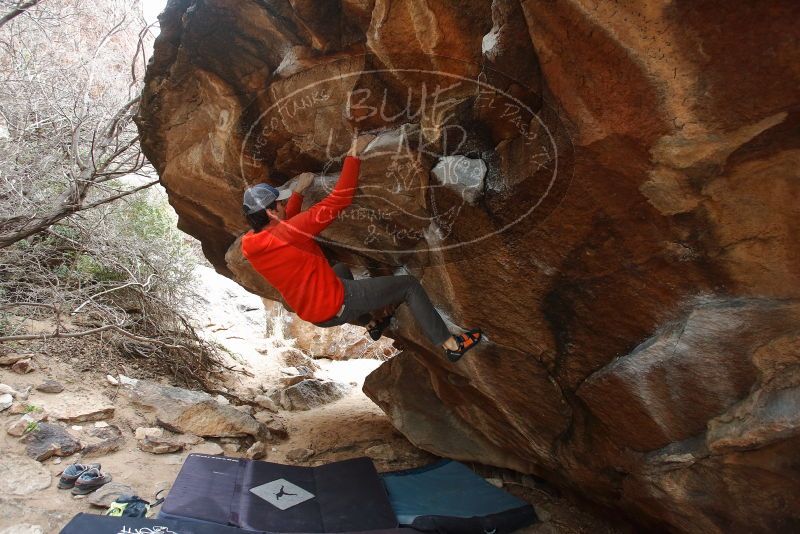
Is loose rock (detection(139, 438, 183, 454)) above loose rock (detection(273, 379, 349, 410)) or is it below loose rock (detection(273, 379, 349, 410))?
below

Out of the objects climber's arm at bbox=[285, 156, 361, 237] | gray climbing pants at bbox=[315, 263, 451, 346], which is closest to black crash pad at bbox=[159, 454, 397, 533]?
gray climbing pants at bbox=[315, 263, 451, 346]

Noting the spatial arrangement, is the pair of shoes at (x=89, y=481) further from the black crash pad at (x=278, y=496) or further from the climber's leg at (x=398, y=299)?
the climber's leg at (x=398, y=299)

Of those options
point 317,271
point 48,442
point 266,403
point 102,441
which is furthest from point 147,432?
point 317,271

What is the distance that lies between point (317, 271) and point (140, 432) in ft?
8.25

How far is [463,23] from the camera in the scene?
8.14 feet

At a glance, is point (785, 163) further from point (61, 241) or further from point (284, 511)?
point (61, 241)

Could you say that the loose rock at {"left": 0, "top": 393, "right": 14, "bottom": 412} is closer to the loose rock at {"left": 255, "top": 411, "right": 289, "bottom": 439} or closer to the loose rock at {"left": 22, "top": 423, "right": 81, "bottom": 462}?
the loose rock at {"left": 22, "top": 423, "right": 81, "bottom": 462}

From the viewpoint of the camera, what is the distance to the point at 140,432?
4.39 m

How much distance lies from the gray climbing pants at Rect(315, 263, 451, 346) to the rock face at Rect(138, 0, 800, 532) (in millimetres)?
209

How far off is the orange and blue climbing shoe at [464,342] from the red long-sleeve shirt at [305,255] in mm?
764

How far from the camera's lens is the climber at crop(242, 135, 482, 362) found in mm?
2988

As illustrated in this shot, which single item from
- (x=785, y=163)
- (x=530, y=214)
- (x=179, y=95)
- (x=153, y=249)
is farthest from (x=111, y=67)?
(x=785, y=163)

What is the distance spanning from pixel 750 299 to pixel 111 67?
10.5 m

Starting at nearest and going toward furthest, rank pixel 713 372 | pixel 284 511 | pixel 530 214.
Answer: pixel 713 372 < pixel 530 214 < pixel 284 511
